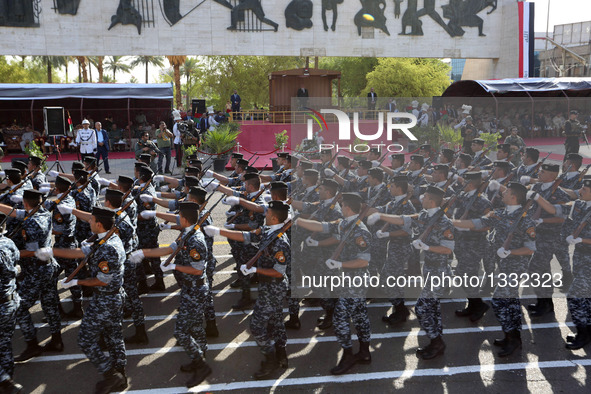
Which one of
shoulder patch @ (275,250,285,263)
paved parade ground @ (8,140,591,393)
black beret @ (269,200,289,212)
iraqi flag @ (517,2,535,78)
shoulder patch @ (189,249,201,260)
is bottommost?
paved parade ground @ (8,140,591,393)

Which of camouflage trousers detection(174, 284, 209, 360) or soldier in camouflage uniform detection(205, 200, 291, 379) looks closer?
camouflage trousers detection(174, 284, 209, 360)

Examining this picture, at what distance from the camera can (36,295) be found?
6.06 m

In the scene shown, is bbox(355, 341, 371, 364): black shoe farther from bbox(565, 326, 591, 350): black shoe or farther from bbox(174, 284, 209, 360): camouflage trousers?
bbox(565, 326, 591, 350): black shoe

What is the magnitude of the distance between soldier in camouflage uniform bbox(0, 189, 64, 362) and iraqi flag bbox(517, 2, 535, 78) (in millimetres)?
33581

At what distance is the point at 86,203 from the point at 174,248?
10.6 ft

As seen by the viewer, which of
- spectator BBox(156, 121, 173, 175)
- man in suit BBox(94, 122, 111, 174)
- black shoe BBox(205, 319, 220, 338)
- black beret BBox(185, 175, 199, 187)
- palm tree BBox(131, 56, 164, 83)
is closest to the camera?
black shoe BBox(205, 319, 220, 338)

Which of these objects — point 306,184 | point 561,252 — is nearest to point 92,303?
point 306,184

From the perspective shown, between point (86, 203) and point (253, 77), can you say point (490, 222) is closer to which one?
point (86, 203)

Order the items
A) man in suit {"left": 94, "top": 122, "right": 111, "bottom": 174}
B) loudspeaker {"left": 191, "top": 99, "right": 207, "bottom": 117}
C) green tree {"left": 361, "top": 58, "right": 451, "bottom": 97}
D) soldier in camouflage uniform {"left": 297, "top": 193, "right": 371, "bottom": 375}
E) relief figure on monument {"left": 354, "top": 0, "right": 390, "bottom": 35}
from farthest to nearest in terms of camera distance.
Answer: green tree {"left": 361, "top": 58, "right": 451, "bottom": 97}, relief figure on monument {"left": 354, "top": 0, "right": 390, "bottom": 35}, loudspeaker {"left": 191, "top": 99, "right": 207, "bottom": 117}, man in suit {"left": 94, "top": 122, "right": 111, "bottom": 174}, soldier in camouflage uniform {"left": 297, "top": 193, "right": 371, "bottom": 375}

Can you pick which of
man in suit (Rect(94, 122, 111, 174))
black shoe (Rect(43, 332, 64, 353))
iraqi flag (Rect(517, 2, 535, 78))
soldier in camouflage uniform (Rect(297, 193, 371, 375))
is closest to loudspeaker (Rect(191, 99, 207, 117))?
man in suit (Rect(94, 122, 111, 174))

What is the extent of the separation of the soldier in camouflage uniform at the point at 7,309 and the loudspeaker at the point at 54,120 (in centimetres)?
1485

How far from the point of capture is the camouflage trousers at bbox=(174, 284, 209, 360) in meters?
5.41

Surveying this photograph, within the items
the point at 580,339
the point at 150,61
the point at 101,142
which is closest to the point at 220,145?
the point at 101,142

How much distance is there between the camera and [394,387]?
542 cm
